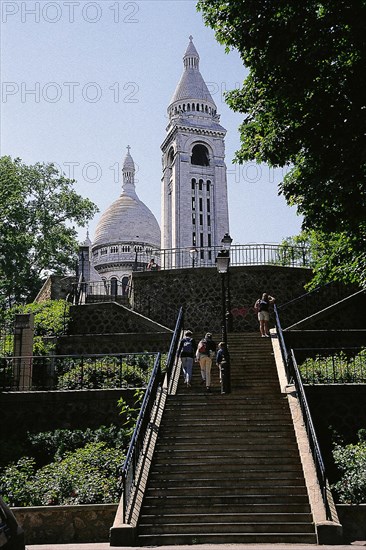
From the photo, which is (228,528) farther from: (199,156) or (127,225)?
(199,156)

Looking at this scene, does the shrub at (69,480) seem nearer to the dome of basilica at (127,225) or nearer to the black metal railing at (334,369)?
the black metal railing at (334,369)

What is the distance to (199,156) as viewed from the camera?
7900 cm

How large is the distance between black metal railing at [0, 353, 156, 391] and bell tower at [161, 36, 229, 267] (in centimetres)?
5175

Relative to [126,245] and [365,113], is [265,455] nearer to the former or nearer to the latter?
[365,113]

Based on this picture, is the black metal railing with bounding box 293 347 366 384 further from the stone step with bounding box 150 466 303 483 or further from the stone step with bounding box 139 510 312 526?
the stone step with bounding box 139 510 312 526

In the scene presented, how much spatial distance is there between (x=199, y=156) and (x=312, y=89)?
67279 mm

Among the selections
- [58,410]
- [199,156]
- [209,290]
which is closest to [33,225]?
[209,290]

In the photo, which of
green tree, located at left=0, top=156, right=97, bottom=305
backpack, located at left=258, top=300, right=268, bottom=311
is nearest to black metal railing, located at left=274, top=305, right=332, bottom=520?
backpack, located at left=258, top=300, right=268, bottom=311

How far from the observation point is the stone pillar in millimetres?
17641

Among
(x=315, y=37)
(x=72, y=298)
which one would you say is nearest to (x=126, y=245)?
(x=72, y=298)

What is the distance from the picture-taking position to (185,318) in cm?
Answer: 2567

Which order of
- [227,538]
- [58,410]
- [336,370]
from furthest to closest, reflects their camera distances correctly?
[336,370] → [58,410] → [227,538]

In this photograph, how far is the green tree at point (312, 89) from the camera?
482 inches

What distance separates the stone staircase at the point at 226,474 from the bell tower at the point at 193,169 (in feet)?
184
